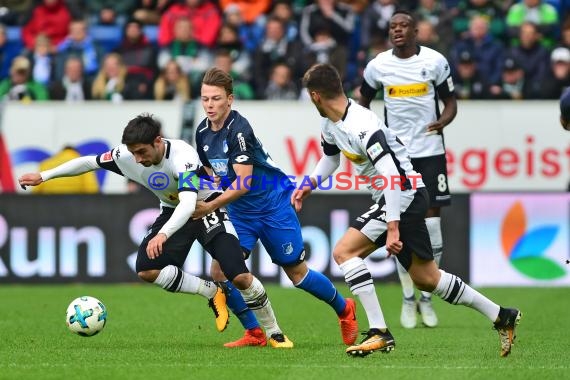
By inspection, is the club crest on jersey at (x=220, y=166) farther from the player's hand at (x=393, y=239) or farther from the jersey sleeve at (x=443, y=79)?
the jersey sleeve at (x=443, y=79)

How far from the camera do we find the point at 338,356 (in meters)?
9.35

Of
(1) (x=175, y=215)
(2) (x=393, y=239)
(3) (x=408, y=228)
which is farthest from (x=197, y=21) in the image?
(2) (x=393, y=239)

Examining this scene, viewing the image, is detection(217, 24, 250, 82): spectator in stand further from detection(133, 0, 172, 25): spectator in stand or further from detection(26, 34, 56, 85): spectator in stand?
detection(26, 34, 56, 85): spectator in stand

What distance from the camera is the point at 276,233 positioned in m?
10.3

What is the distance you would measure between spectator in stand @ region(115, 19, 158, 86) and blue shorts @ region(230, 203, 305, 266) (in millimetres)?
9614

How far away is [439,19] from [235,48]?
10.9 feet

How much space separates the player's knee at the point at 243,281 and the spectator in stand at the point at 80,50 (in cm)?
1094

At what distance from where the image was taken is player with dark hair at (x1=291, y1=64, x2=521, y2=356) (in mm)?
9047

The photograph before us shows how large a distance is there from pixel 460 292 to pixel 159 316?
14.6 ft

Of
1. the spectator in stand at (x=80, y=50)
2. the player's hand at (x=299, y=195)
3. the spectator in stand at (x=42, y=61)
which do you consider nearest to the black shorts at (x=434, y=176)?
the player's hand at (x=299, y=195)

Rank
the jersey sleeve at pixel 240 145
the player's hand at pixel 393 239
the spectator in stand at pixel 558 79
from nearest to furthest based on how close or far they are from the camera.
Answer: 1. the player's hand at pixel 393 239
2. the jersey sleeve at pixel 240 145
3. the spectator in stand at pixel 558 79

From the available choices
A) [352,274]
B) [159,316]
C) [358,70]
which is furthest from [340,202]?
[352,274]

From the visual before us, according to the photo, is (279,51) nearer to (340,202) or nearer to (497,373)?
(340,202)

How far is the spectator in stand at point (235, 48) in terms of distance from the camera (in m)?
→ 20.0
